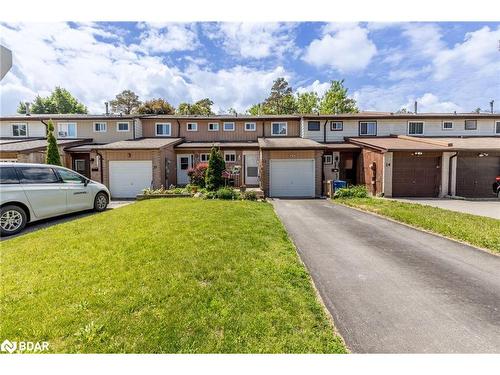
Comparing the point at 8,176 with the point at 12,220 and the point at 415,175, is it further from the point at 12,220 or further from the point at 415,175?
the point at 415,175

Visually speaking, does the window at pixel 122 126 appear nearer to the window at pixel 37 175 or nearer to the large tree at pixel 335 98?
the window at pixel 37 175

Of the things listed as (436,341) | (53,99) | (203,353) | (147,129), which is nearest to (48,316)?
(203,353)

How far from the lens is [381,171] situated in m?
16.1

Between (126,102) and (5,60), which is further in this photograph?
(126,102)

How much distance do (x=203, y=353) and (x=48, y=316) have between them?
1996 millimetres

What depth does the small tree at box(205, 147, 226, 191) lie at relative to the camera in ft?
47.2

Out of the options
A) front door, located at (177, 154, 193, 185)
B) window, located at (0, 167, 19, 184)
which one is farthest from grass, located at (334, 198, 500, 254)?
front door, located at (177, 154, 193, 185)

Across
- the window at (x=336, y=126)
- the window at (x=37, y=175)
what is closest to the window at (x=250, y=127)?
the window at (x=336, y=126)

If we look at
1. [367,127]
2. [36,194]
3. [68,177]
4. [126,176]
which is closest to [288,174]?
[367,127]

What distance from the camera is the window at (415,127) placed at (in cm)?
2061

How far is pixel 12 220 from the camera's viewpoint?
264 inches

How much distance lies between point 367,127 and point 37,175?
68.6 feet

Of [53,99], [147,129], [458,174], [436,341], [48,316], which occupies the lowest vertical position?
[436,341]
